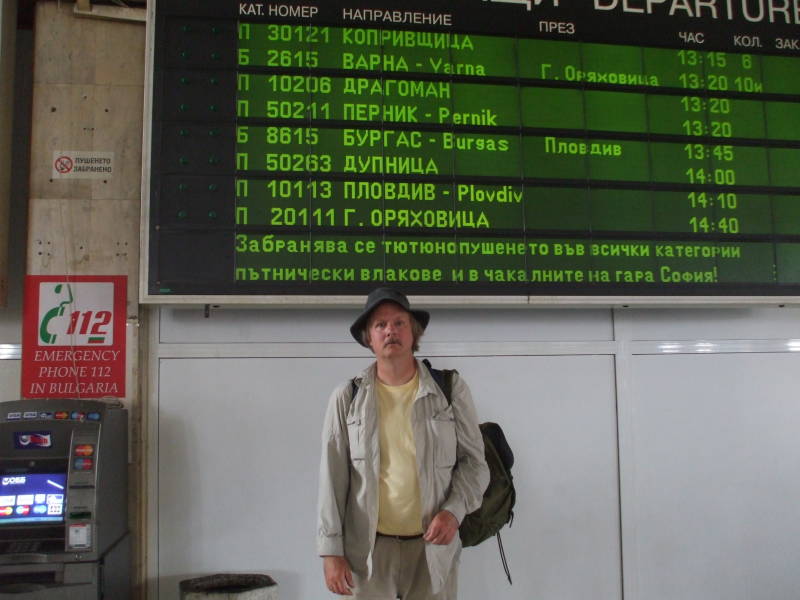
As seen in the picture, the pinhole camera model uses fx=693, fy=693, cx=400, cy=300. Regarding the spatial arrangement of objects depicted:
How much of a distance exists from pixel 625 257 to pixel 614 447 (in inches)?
38.3

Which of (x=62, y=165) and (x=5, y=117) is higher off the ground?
(x=5, y=117)

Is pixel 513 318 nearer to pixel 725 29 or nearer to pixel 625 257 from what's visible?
pixel 625 257

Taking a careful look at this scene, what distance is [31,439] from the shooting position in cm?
271

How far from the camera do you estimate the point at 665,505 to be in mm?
3510

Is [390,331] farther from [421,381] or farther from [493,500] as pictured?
[493,500]

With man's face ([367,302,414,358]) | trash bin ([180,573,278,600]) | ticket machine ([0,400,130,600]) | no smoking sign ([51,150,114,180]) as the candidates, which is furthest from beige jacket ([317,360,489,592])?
no smoking sign ([51,150,114,180])

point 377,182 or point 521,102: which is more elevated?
A: point 521,102

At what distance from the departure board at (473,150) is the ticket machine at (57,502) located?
61cm

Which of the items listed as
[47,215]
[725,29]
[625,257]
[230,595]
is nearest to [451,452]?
[230,595]

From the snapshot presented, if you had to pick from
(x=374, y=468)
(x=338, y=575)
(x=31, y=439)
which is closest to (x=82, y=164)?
(x=31, y=439)

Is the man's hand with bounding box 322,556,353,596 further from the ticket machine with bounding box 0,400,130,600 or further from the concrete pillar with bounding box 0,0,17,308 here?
the concrete pillar with bounding box 0,0,17,308

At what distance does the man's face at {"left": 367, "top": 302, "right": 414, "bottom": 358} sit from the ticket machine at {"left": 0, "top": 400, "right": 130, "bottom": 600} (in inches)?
47.6

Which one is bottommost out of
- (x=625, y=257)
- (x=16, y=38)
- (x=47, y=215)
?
(x=625, y=257)

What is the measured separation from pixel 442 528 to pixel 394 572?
10.4 inches
